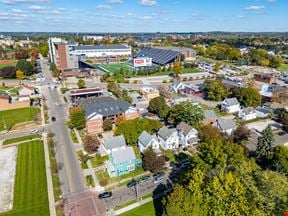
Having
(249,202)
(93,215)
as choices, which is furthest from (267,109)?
(93,215)

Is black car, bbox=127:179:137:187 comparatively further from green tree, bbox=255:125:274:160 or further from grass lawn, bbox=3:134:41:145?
grass lawn, bbox=3:134:41:145

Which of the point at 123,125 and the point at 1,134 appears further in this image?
the point at 1,134

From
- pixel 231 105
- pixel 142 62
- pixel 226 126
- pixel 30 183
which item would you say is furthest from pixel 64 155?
pixel 142 62

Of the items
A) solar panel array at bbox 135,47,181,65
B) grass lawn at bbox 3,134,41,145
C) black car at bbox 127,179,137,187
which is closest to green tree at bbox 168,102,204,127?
black car at bbox 127,179,137,187

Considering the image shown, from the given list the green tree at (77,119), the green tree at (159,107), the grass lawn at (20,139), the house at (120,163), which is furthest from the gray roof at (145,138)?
the grass lawn at (20,139)

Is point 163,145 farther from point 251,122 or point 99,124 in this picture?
point 251,122
